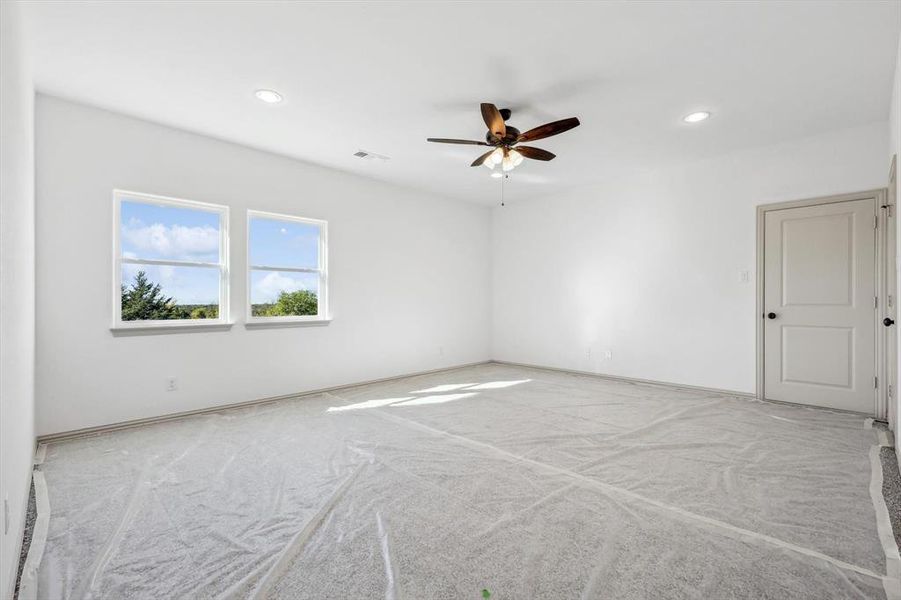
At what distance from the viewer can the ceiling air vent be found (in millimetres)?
4539

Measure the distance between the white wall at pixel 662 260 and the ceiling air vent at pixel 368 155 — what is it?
2.88 meters

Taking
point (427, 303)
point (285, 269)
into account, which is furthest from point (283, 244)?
point (427, 303)

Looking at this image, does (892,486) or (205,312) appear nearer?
(892,486)

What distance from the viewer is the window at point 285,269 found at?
453 centimetres

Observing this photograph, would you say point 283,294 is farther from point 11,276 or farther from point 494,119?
point 494,119

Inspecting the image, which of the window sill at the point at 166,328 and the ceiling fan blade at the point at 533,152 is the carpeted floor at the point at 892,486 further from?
the window sill at the point at 166,328

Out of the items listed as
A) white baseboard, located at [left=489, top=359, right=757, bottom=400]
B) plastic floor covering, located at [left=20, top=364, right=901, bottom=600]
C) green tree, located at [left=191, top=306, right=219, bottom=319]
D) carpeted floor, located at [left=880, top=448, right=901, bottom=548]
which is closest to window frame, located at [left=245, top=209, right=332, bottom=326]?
green tree, located at [left=191, top=306, right=219, bottom=319]

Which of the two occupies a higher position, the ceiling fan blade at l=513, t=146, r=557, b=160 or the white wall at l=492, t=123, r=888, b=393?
the ceiling fan blade at l=513, t=146, r=557, b=160

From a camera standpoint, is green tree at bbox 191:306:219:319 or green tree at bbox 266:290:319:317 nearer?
green tree at bbox 191:306:219:319

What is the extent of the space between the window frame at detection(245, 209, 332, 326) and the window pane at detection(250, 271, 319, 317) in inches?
1.6

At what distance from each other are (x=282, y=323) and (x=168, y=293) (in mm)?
1120

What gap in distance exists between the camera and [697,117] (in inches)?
145

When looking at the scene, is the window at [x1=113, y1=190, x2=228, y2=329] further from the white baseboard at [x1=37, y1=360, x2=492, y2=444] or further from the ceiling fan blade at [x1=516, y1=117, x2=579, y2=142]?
Result: the ceiling fan blade at [x1=516, y1=117, x2=579, y2=142]

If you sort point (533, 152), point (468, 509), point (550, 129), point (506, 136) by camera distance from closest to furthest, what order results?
point (468, 509) → point (550, 129) → point (506, 136) → point (533, 152)
